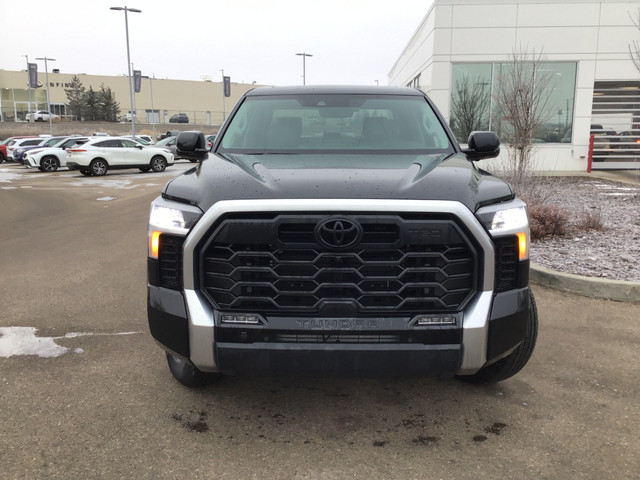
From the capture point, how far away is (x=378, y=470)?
8.89 ft

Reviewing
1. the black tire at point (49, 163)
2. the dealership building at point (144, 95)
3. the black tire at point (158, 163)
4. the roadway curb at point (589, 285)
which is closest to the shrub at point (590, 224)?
the roadway curb at point (589, 285)

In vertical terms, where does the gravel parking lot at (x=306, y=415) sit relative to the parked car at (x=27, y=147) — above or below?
below

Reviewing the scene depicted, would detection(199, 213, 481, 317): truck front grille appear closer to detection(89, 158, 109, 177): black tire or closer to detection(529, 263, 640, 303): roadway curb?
detection(529, 263, 640, 303): roadway curb

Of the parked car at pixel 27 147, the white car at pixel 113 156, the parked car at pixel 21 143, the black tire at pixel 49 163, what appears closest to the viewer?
the white car at pixel 113 156

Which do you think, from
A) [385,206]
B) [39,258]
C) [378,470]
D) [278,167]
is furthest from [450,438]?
[39,258]

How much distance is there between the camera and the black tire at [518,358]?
3.30 metres

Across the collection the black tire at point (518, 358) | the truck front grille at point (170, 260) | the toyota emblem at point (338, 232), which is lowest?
the black tire at point (518, 358)

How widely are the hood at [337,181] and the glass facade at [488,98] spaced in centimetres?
1828

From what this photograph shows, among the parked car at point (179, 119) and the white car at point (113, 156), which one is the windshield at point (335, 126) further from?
the parked car at point (179, 119)

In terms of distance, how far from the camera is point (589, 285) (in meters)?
5.48

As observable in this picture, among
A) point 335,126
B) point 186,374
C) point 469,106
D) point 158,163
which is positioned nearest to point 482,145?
point 335,126

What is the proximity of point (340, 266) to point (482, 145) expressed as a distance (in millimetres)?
1878

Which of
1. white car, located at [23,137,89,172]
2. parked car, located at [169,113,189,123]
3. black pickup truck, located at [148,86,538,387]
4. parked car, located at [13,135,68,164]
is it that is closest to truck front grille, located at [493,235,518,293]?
black pickup truck, located at [148,86,538,387]

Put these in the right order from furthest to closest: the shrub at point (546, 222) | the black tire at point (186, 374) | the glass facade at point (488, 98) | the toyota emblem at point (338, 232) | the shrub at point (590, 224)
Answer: the glass facade at point (488, 98) → the shrub at point (590, 224) → the shrub at point (546, 222) → the black tire at point (186, 374) → the toyota emblem at point (338, 232)
